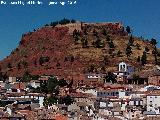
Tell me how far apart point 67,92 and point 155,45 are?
129ft

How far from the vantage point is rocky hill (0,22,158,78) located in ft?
270

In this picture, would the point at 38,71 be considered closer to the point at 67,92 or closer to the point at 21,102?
the point at 67,92

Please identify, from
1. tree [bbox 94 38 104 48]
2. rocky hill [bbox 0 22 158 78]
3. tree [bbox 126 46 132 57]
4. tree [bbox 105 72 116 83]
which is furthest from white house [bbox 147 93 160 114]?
tree [bbox 94 38 104 48]

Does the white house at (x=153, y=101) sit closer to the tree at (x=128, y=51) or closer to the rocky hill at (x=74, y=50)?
the rocky hill at (x=74, y=50)

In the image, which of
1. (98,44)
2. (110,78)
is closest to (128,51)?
(98,44)

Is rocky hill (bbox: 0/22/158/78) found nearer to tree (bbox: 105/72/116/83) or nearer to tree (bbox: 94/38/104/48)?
tree (bbox: 94/38/104/48)

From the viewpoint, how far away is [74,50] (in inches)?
3482

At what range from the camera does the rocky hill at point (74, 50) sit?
270 ft

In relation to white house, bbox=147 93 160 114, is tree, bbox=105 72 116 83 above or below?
above

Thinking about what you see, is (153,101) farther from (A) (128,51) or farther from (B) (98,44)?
(B) (98,44)

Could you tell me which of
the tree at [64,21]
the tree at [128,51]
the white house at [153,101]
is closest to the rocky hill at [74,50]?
the tree at [128,51]

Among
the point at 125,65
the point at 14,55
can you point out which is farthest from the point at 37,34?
the point at 125,65

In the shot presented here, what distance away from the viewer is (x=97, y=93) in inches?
2218

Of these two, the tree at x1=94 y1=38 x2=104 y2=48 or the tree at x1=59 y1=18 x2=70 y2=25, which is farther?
the tree at x1=59 y1=18 x2=70 y2=25
